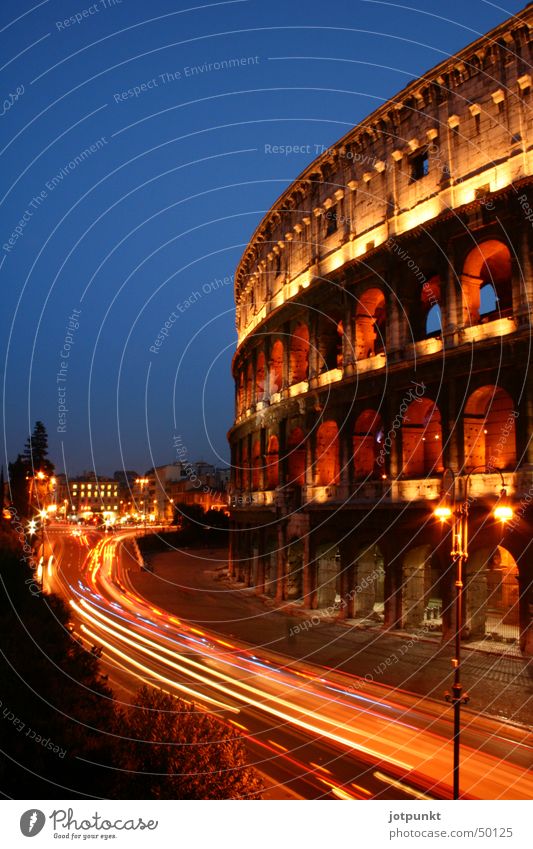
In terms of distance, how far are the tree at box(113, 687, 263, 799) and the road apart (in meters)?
0.99

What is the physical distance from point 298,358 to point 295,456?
5.46 m

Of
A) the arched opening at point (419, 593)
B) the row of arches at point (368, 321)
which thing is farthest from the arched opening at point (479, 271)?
the arched opening at point (419, 593)

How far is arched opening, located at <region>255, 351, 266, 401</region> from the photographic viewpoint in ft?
137

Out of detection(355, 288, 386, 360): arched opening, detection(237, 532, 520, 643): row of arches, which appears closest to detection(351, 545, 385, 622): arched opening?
detection(237, 532, 520, 643): row of arches

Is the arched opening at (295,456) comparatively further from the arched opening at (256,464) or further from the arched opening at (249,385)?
the arched opening at (249,385)

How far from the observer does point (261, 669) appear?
20719 mm

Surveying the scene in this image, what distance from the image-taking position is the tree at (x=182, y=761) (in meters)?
8.62

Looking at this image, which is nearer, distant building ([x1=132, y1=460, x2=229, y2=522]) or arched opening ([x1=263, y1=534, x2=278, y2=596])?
arched opening ([x1=263, y1=534, x2=278, y2=596])

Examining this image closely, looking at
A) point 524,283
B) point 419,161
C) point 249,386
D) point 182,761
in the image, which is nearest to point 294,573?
point 249,386

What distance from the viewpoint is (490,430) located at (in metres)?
25.4

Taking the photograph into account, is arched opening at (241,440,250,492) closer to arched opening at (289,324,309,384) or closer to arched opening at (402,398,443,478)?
arched opening at (289,324,309,384)

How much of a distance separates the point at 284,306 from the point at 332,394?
7544 millimetres

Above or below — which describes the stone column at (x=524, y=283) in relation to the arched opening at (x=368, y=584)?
above
